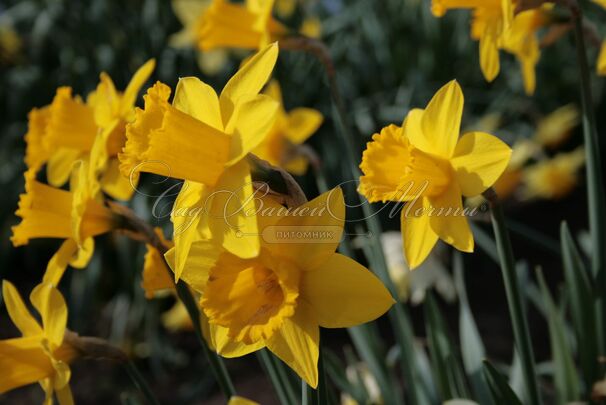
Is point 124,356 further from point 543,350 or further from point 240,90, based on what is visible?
point 543,350

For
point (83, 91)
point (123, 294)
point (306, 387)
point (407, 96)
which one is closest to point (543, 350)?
point (407, 96)

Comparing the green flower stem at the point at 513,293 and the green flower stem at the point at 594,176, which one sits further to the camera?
the green flower stem at the point at 594,176

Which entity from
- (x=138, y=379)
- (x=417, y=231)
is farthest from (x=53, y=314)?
(x=417, y=231)

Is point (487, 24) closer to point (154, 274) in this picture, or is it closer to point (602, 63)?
point (602, 63)

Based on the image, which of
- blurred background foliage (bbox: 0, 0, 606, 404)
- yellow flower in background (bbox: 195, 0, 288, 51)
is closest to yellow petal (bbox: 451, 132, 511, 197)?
yellow flower in background (bbox: 195, 0, 288, 51)

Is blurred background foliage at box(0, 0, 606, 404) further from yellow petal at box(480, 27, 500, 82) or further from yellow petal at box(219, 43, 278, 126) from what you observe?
yellow petal at box(219, 43, 278, 126)

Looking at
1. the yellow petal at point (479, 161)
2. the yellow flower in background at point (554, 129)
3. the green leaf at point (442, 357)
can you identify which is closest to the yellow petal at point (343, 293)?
the yellow petal at point (479, 161)

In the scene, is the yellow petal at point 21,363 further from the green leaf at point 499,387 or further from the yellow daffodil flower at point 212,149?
the green leaf at point 499,387

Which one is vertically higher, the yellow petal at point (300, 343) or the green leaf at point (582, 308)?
the yellow petal at point (300, 343)
